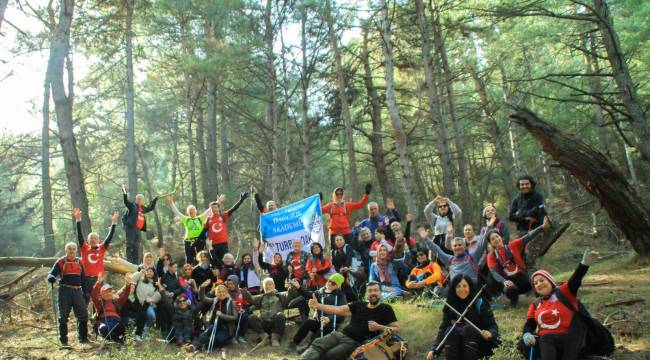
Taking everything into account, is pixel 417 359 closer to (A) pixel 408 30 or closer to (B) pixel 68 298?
(B) pixel 68 298

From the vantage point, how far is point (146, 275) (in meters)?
9.55

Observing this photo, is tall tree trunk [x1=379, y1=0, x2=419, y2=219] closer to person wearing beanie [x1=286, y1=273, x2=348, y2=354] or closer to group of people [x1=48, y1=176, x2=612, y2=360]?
group of people [x1=48, y1=176, x2=612, y2=360]

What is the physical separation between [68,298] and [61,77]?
6244mm

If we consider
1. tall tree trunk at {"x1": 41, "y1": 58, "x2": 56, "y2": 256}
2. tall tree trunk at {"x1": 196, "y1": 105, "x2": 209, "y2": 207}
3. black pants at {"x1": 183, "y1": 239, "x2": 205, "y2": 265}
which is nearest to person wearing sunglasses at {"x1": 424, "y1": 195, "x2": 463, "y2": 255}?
black pants at {"x1": 183, "y1": 239, "x2": 205, "y2": 265}

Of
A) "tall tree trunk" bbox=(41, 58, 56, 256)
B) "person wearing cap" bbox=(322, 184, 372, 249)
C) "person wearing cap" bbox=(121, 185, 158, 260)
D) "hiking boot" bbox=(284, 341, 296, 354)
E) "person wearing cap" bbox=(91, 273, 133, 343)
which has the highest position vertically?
"tall tree trunk" bbox=(41, 58, 56, 256)

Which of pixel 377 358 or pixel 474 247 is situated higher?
pixel 474 247

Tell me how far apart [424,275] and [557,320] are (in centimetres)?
365

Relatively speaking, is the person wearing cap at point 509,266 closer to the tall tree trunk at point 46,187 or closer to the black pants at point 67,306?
the black pants at point 67,306

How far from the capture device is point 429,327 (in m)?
7.82

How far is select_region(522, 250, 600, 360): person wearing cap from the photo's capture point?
213 inches

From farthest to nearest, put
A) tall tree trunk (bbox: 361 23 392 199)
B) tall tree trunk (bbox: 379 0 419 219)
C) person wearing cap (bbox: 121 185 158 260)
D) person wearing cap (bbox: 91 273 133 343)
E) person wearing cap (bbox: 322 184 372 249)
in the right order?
tall tree trunk (bbox: 361 23 392 199) → tall tree trunk (bbox: 379 0 419 219) → person wearing cap (bbox: 121 185 158 260) → person wearing cap (bbox: 322 184 372 249) → person wearing cap (bbox: 91 273 133 343)

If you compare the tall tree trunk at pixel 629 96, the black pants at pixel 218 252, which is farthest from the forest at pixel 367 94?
the black pants at pixel 218 252

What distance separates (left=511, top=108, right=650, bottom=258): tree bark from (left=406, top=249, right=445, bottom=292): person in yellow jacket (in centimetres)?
275

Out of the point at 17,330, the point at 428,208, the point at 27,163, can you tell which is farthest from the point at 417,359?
the point at 27,163
